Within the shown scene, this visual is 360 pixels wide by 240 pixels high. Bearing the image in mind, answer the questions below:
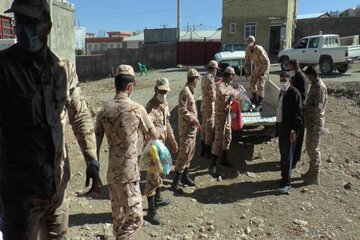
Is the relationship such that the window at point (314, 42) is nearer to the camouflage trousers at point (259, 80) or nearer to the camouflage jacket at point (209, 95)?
the camouflage trousers at point (259, 80)

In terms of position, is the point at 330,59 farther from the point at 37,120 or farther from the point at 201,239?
the point at 37,120

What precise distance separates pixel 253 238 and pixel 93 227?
1.93 meters

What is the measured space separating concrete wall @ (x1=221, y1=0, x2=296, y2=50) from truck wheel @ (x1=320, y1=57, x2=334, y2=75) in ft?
37.6

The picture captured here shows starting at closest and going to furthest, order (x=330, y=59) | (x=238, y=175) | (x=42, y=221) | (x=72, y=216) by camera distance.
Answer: (x=42, y=221)
(x=72, y=216)
(x=238, y=175)
(x=330, y=59)

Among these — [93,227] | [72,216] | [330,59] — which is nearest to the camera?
[93,227]

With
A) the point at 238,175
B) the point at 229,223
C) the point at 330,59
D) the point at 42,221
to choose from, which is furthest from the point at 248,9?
the point at 42,221

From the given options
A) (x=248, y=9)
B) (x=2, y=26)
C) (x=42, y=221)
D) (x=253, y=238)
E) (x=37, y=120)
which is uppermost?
(x=248, y=9)

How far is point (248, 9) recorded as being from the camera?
1230 inches

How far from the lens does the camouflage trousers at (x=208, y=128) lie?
722 centimetres

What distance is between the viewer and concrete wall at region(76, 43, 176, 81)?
85.5ft

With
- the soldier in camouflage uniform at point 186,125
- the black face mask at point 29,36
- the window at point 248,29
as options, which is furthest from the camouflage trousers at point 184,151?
the window at point 248,29

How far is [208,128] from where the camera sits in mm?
7340

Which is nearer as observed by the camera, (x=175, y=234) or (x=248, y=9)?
(x=175, y=234)

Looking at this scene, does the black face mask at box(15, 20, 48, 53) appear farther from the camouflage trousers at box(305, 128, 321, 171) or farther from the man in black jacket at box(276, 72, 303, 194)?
the camouflage trousers at box(305, 128, 321, 171)
